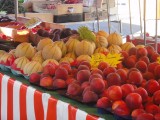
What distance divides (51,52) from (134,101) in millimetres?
935

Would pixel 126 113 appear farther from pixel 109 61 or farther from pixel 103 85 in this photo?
pixel 109 61

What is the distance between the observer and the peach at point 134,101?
1293 millimetres

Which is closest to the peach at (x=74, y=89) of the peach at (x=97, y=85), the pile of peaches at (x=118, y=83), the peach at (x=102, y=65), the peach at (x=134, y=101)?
the pile of peaches at (x=118, y=83)

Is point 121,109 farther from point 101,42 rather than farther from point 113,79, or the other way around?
point 101,42

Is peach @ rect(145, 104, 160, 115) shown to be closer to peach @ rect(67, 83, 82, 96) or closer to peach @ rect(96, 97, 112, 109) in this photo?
peach @ rect(96, 97, 112, 109)

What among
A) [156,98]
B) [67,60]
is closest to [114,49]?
[67,60]

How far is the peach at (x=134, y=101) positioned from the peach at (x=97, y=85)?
0.19 meters

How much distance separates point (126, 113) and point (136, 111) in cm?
5

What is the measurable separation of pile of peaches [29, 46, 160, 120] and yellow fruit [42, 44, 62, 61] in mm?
146

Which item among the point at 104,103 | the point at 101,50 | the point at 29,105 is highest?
the point at 101,50

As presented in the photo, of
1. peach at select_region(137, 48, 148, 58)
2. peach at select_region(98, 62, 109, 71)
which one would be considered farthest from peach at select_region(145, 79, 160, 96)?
peach at select_region(137, 48, 148, 58)

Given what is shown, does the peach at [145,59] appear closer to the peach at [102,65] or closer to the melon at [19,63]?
the peach at [102,65]

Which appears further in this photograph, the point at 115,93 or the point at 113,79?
the point at 113,79

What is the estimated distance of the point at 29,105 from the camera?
5.76ft
